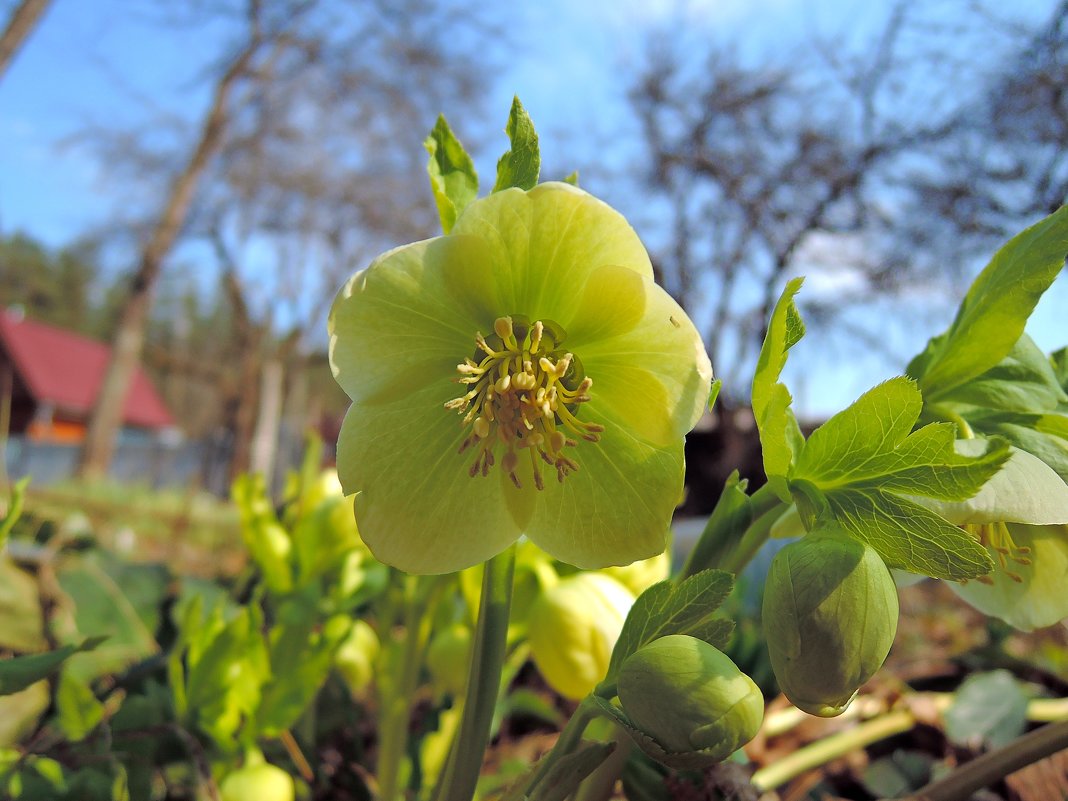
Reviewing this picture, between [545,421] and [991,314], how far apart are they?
156mm

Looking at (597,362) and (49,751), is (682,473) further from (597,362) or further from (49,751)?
(49,751)

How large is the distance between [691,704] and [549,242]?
0.52ft

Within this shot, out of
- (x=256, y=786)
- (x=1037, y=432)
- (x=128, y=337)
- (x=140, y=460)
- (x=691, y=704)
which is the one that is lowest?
(x=140, y=460)

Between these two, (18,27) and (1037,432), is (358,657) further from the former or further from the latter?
(18,27)

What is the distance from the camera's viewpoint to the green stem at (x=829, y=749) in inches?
17.6

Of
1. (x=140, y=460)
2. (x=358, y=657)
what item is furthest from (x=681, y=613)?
(x=140, y=460)

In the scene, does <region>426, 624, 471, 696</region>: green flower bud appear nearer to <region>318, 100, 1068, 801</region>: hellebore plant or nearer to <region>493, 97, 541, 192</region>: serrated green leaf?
<region>318, 100, 1068, 801</region>: hellebore plant

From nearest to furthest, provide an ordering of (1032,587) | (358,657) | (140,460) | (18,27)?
(1032,587), (358,657), (18,27), (140,460)

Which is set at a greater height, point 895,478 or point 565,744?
point 895,478

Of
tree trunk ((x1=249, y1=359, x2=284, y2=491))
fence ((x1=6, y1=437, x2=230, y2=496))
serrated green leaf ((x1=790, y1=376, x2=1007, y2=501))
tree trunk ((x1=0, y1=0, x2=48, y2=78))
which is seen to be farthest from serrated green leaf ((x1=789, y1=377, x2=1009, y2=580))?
fence ((x1=6, y1=437, x2=230, y2=496))

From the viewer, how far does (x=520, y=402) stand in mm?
292

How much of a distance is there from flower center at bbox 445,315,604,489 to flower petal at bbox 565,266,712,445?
1cm

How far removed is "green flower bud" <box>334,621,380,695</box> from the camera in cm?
52

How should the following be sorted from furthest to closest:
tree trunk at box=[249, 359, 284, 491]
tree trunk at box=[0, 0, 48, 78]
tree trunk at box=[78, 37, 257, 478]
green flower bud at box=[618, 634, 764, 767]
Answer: tree trunk at box=[249, 359, 284, 491]
tree trunk at box=[78, 37, 257, 478]
tree trunk at box=[0, 0, 48, 78]
green flower bud at box=[618, 634, 764, 767]
